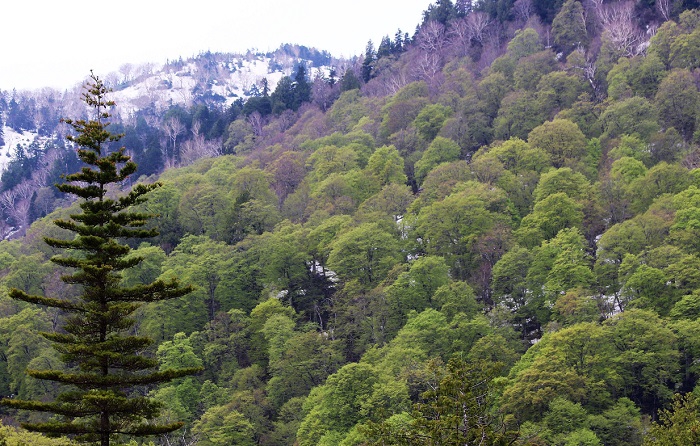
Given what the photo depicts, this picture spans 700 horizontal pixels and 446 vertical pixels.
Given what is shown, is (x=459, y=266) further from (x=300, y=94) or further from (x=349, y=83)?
(x=300, y=94)

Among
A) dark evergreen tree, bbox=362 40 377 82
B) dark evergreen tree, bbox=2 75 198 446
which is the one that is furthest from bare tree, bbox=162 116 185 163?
dark evergreen tree, bbox=2 75 198 446

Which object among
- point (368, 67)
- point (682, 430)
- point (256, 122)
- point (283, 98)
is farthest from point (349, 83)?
point (682, 430)

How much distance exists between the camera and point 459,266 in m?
56.0

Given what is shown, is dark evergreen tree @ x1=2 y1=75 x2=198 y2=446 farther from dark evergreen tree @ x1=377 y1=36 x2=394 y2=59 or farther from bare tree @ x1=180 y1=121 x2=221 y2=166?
dark evergreen tree @ x1=377 y1=36 x2=394 y2=59

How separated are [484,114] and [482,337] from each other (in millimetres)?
42144

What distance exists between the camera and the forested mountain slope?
37031 mm

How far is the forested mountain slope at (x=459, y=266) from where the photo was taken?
37031 millimetres

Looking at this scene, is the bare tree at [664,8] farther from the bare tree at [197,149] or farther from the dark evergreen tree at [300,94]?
the bare tree at [197,149]

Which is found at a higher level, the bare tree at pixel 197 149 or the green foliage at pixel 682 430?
the bare tree at pixel 197 149

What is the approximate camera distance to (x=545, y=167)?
63219 mm

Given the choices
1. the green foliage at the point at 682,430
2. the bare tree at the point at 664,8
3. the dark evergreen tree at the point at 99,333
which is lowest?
the green foliage at the point at 682,430

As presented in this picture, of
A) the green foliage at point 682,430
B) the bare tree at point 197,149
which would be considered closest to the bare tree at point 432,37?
the bare tree at point 197,149

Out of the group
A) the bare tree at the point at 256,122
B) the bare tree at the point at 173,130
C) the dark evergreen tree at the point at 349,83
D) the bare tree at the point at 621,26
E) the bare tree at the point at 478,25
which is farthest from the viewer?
the bare tree at the point at 173,130

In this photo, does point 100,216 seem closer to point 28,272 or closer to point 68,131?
point 28,272
